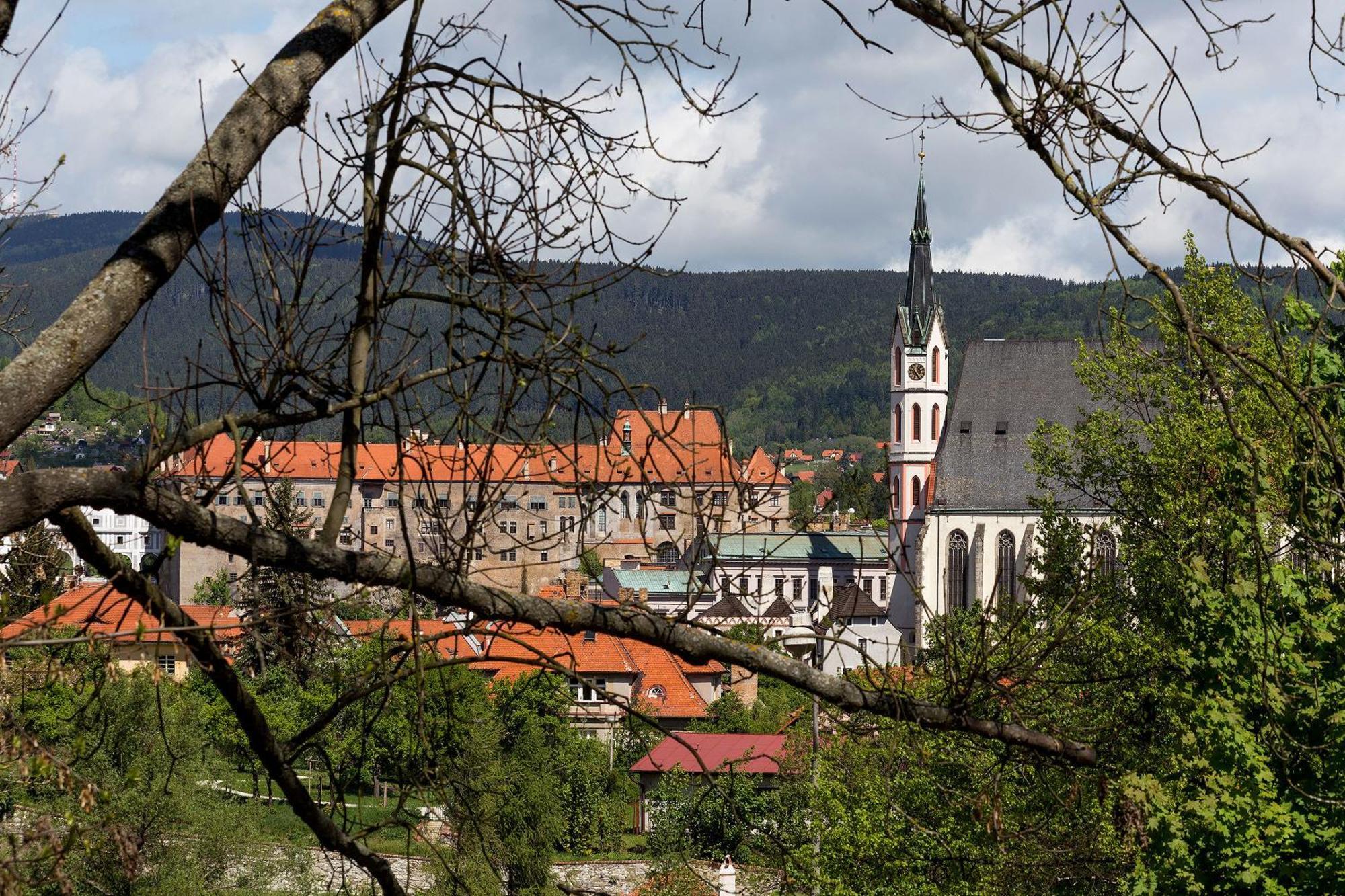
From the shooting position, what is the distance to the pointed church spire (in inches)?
2726

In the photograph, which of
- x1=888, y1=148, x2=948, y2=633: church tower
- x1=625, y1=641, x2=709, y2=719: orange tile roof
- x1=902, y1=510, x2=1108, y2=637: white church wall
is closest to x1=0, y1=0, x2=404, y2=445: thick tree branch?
x1=625, y1=641, x2=709, y2=719: orange tile roof

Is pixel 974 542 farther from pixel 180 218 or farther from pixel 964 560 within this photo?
pixel 180 218

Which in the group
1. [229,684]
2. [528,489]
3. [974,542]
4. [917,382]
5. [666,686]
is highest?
[917,382]

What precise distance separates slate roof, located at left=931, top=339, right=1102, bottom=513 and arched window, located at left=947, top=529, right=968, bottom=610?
3.79 feet

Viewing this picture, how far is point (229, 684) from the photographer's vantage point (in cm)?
228

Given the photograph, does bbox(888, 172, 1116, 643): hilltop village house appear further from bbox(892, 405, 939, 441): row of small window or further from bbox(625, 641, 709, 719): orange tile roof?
bbox(625, 641, 709, 719): orange tile roof

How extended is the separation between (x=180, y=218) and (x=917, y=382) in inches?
2668

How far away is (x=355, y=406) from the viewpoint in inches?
89.9

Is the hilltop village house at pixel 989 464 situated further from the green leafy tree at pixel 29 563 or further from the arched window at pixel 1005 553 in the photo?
the green leafy tree at pixel 29 563

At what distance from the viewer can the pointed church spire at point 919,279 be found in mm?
69250

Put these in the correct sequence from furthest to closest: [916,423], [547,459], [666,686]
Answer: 1. [916,423]
2. [666,686]
3. [547,459]

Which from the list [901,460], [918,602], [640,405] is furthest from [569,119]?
[901,460]

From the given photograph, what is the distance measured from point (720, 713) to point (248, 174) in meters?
43.2

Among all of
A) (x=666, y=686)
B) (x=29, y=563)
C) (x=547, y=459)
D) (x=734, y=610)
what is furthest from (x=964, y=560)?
(x=547, y=459)
